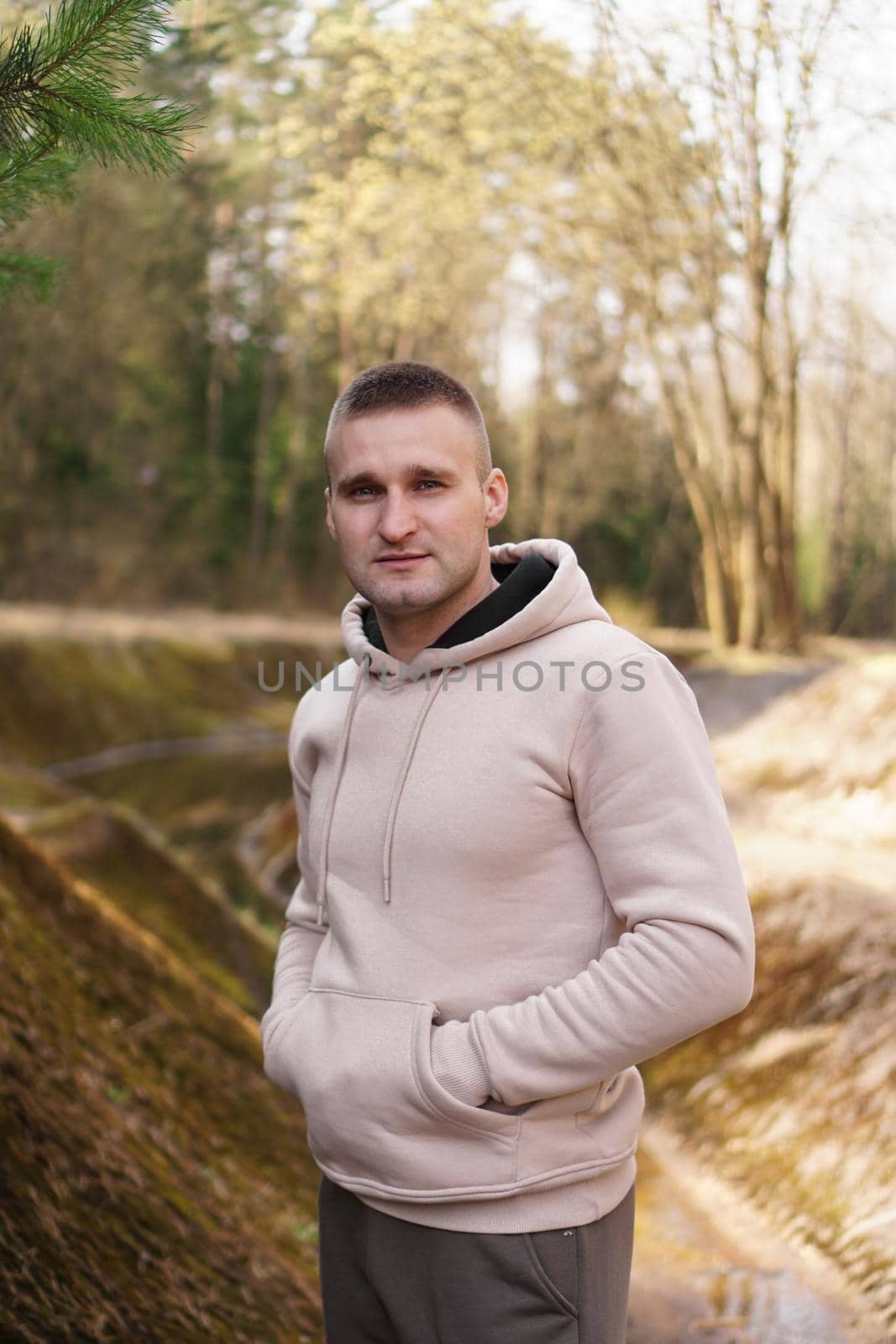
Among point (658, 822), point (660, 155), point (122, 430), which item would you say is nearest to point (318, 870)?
point (658, 822)

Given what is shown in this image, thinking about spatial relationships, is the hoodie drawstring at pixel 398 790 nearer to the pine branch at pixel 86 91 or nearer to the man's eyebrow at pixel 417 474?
the man's eyebrow at pixel 417 474

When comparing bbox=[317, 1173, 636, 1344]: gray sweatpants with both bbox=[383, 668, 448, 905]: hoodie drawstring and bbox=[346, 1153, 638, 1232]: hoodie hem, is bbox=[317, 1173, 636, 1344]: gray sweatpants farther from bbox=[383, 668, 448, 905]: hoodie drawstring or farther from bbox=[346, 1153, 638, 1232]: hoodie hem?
bbox=[383, 668, 448, 905]: hoodie drawstring

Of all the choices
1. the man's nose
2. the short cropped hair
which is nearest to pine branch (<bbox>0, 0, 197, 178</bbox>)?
the short cropped hair

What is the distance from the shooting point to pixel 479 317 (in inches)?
630

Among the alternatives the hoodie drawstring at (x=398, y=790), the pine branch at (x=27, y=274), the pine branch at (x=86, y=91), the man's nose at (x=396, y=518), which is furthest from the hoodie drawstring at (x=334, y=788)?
the pine branch at (x=27, y=274)

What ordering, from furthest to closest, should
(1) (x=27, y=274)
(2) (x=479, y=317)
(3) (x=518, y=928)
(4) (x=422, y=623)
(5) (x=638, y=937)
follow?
(2) (x=479, y=317), (1) (x=27, y=274), (4) (x=422, y=623), (3) (x=518, y=928), (5) (x=638, y=937)

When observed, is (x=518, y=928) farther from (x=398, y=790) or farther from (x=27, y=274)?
(x=27, y=274)

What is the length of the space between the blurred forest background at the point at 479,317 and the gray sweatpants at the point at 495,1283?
163 cm

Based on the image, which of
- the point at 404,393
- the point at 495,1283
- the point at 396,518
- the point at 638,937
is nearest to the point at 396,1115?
the point at 495,1283

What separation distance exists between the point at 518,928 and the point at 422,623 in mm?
418

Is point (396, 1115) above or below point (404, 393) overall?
below

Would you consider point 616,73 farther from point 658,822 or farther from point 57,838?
point 658,822

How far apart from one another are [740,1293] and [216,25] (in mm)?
7665

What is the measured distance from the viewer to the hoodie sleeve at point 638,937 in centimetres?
131
